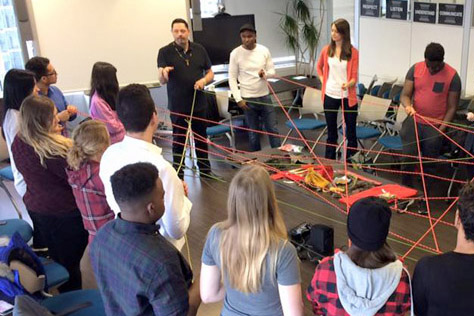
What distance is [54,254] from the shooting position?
10.6ft

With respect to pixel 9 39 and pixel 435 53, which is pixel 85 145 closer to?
pixel 435 53

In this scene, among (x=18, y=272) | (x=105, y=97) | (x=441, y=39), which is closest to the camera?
(x=18, y=272)

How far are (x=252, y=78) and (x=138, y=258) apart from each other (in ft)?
13.7

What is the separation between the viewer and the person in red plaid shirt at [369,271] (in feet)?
6.05

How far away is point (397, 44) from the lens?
736 centimetres

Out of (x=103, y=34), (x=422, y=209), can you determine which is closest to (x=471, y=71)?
(x=422, y=209)

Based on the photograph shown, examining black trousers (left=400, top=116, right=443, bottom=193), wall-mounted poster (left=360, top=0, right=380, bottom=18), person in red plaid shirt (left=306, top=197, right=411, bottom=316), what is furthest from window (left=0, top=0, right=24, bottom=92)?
wall-mounted poster (left=360, top=0, right=380, bottom=18)

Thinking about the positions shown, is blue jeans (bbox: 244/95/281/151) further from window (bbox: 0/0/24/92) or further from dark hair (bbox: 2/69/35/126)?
dark hair (bbox: 2/69/35/126)

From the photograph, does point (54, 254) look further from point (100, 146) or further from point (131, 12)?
point (131, 12)

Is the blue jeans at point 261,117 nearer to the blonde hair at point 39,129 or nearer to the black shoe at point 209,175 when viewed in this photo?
the black shoe at point 209,175

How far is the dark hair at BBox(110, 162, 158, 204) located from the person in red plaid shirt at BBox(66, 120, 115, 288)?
1.07m

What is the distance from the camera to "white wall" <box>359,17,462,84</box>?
6.54 metres

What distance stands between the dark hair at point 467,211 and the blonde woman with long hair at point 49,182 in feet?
7.06

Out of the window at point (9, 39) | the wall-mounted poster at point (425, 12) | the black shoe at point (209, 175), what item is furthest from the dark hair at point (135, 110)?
the wall-mounted poster at point (425, 12)
